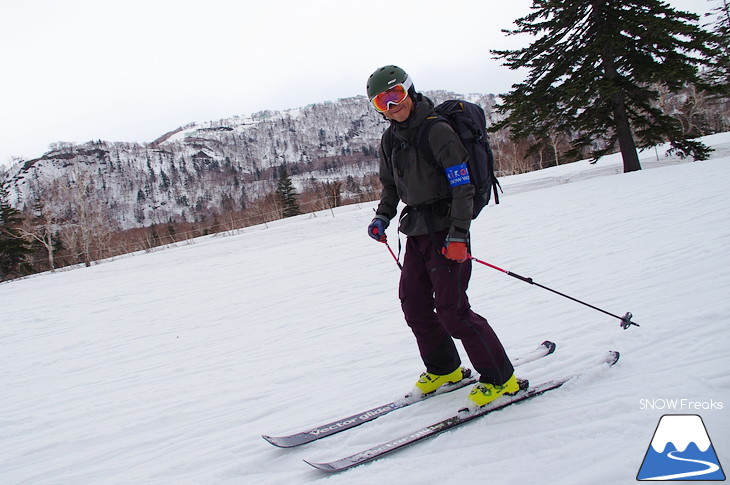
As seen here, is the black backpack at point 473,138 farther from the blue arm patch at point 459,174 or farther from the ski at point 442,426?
the ski at point 442,426

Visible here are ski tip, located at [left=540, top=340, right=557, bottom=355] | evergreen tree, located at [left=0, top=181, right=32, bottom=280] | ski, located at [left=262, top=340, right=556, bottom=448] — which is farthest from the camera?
evergreen tree, located at [left=0, top=181, right=32, bottom=280]

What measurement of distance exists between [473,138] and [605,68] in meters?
16.0

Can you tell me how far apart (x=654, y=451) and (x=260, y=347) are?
3.94 meters

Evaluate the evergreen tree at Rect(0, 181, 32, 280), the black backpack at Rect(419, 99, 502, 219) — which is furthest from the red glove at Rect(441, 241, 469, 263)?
the evergreen tree at Rect(0, 181, 32, 280)

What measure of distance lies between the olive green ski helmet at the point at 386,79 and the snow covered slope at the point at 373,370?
6.74 feet

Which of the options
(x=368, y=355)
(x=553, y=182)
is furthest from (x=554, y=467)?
(x=553, y=182)

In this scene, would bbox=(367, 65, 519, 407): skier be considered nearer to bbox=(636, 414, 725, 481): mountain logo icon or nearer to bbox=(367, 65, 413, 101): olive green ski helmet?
bbox=(367, 65, 413, 101): olive green ski helmet

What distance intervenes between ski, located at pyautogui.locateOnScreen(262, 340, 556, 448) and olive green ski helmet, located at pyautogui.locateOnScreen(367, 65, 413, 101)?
201 cm

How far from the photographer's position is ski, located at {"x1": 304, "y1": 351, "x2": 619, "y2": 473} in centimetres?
214

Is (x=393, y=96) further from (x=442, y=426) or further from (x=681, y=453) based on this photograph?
(x=681, y=453)

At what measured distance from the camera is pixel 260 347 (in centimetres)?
477

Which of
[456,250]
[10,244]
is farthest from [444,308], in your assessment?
[10,244]

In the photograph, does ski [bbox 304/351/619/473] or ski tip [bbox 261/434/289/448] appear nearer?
ski [bbox 304/351/619/473]

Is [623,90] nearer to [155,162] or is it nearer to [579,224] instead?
[579,224]
